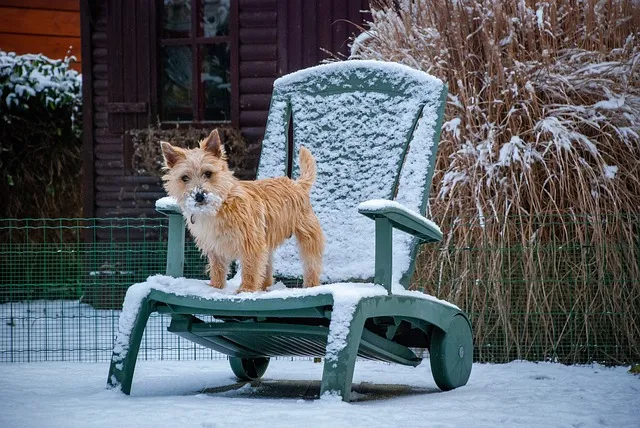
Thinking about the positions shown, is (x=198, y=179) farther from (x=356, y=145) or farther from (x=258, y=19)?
(x=258, y=19)

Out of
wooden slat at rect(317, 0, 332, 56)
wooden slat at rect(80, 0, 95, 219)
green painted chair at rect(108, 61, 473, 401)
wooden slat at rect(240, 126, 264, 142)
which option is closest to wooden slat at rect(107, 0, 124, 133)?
wooden slat at rect(80, 0, 95, 219)

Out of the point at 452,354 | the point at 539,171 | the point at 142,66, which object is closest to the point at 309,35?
the point at 142,66

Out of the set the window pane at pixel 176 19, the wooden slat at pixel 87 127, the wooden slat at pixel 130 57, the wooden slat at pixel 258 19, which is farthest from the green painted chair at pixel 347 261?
the wooden slat at pixel 87 127

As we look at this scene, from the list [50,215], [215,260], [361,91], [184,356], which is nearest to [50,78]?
[50,215]

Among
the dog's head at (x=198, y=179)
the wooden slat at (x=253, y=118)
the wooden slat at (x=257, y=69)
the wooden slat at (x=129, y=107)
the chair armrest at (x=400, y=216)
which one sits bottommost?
the chair armrest at (x=400, y=216)

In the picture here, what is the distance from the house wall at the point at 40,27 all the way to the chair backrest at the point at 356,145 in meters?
5.84

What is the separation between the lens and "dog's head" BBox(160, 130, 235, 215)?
3271 millimetres

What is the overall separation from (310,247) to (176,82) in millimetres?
4721

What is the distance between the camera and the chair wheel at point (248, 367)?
13.6 feet

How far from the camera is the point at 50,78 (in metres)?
8.28

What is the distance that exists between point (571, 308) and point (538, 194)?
580 mm

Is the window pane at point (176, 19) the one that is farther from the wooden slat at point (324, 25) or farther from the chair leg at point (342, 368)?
the chair leg at point (342, 368)

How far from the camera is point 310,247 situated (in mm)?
3557

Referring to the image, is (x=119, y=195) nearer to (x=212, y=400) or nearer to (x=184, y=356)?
(x=184, y=356)
